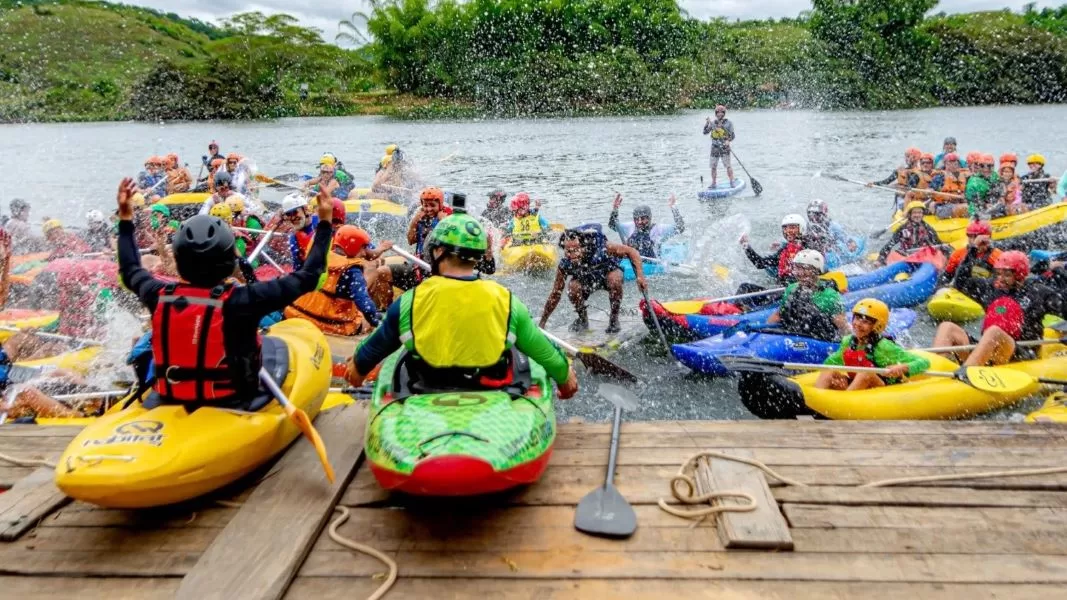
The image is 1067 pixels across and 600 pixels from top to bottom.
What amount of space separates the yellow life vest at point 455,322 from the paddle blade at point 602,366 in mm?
3384

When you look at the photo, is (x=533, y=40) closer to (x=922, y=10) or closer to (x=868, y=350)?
(x=922, y=10)

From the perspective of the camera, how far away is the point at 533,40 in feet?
173

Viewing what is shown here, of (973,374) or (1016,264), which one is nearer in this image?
(973,374)

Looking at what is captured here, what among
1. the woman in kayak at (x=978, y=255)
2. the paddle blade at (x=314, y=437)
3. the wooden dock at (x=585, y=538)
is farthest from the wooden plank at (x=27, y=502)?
the woman in kayak at (x=978, y=255)

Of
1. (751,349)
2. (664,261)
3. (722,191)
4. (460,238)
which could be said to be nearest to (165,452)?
(460,238)

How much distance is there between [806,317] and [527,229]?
5589 mm

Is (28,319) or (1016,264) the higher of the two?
(1016,264)

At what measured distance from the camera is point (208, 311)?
3105 millimetres

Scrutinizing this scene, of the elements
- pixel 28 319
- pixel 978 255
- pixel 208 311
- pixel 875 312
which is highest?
pixel 208 311

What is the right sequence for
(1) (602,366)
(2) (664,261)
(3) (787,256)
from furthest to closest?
(2) (664,261)
(3) (787,256)
(1) (602,366)

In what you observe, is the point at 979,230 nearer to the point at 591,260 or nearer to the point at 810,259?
the point at 810,259

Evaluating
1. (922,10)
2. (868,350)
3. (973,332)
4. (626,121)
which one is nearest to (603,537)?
(868,350)

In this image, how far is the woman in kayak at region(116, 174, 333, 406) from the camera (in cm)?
311

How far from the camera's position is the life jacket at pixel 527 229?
459 inches
